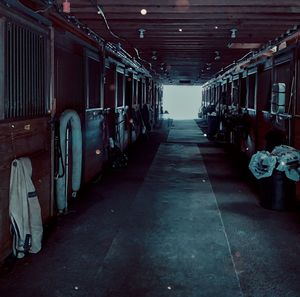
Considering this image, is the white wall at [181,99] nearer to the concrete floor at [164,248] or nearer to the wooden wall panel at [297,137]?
the concrete floor at [164,248]

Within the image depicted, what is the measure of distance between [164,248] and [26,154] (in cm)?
140

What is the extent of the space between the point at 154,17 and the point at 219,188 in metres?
2.54

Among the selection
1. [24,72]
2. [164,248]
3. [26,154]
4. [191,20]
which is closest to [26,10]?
[24,72]

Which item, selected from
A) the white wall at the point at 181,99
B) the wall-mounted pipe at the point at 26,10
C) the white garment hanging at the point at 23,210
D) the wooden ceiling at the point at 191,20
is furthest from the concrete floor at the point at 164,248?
the white wall at the point at 181,99

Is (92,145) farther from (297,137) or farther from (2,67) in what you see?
(2,67)

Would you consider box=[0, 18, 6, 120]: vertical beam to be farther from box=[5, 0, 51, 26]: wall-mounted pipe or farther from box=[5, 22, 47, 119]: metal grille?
box=[5, 0, 51, 26]: wall-mounted pipe

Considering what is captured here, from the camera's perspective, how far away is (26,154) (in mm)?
3748

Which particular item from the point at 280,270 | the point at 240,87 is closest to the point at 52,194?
the point at 280,270

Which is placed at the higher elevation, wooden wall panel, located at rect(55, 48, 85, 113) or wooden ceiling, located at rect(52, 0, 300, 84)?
wooden ceiling, located at rect(52, 0, 300, 84)

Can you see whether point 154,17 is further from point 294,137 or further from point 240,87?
point 240,87

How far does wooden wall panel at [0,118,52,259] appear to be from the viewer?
3.29m

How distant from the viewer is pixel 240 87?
451 inches

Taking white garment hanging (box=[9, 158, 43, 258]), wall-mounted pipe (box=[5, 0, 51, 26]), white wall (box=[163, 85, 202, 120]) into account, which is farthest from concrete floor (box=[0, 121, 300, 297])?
white wall (box=[163, 85, 202, 120])

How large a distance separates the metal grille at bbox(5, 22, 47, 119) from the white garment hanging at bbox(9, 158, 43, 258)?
0.43m
